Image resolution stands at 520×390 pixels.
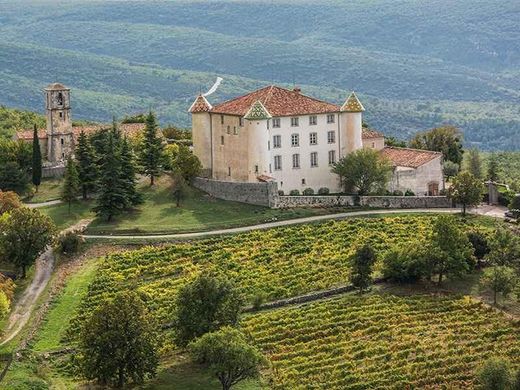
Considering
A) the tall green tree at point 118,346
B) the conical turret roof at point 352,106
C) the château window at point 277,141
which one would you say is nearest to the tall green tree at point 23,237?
the tall green tree at point 118,346

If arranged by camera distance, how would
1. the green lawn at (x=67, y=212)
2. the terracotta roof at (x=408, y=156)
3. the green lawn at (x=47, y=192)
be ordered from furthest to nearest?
the terracotta roof at (x=408, y=156), the green lawn at (x=47, y=192), the green lawn at (x=67, y=212)

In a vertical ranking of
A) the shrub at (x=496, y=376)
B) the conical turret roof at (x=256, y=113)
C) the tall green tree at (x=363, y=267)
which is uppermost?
the conical turret roof at (x=256, y=113)

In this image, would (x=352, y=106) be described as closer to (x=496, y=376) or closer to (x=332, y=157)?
(x=332, y=157)

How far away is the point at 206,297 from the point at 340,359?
735cm

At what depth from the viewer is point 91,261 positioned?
2729 inches

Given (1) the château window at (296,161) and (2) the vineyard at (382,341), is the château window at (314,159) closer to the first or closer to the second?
(1) the château window at (296,161)

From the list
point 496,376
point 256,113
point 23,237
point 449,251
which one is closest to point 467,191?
point 449,251

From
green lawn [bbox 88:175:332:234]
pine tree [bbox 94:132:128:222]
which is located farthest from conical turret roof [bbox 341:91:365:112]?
pine tree [bbox 94:132:128:222]

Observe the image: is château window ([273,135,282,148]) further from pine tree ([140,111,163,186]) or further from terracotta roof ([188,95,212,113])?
pine tree ([140,111,163,186])

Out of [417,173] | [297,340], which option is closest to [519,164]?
[417,173]

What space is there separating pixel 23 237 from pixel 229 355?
1939 cm

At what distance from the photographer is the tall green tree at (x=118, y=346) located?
52844mm

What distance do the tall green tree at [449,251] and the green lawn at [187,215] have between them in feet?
45.2

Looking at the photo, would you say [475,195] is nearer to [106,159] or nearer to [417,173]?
[417,173]
